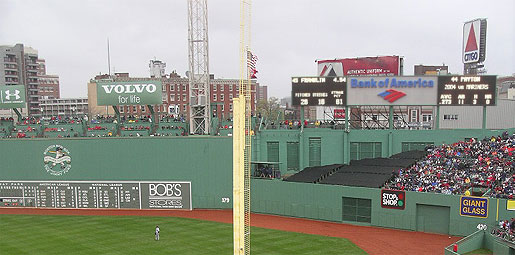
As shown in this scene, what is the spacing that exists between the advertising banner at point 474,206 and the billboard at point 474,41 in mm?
23637

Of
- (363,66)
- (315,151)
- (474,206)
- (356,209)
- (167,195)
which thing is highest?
(363,66)

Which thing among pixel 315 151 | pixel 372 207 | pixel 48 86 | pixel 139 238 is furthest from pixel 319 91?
pixel 48 86

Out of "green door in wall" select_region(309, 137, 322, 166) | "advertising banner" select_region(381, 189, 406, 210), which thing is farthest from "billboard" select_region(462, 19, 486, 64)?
"advertising banner" select_region(381, 189, 406, 210)

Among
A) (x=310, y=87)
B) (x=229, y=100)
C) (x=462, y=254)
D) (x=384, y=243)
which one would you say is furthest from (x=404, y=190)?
(x=229, y=100)

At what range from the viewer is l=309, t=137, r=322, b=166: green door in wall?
137 feet

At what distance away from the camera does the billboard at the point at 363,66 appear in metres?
45.9

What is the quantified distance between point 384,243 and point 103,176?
90.8 feet

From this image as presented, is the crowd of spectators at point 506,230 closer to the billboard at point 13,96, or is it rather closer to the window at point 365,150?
the window at point 365,150

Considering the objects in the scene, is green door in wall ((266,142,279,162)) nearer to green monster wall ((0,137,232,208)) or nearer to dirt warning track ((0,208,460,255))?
green monster wall ((0,137,232,208))

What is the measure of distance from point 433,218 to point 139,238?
74.1 feet

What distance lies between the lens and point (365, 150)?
1604 inches

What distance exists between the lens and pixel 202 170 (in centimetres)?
3906

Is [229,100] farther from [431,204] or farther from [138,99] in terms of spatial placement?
[431,204]

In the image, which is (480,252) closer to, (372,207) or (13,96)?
(372,207)
